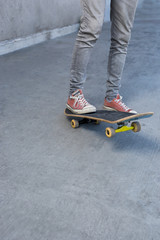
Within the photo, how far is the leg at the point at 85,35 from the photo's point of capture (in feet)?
6.42

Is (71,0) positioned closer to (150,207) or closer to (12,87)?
(12,87)

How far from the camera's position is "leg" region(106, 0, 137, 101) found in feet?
6.78

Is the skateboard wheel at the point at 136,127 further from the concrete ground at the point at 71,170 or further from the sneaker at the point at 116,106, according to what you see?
the sneaker at the point at 116,106

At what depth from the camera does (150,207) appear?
1.37m

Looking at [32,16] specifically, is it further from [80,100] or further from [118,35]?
[80,100]

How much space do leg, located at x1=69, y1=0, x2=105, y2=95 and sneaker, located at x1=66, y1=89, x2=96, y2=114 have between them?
0.06 m

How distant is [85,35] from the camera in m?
2.05

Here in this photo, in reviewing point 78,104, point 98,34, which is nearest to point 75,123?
point 78,104

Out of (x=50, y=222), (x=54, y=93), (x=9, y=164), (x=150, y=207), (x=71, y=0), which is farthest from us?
(x=71, y=0)

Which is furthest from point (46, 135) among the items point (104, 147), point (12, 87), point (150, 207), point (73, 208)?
point (12, 87)

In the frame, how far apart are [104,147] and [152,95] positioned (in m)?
1.19

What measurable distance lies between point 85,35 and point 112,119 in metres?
0.63


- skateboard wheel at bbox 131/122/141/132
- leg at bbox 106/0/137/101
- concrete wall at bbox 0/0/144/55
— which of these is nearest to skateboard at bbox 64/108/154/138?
skateboard wheel at bbox 131/122/141/132

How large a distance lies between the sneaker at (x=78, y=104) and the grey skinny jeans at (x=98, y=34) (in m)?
0.06
